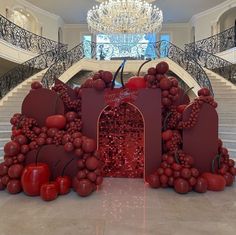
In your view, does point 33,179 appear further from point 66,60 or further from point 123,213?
point 66,60

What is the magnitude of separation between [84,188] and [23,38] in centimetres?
978

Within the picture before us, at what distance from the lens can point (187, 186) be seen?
3201 millimetres

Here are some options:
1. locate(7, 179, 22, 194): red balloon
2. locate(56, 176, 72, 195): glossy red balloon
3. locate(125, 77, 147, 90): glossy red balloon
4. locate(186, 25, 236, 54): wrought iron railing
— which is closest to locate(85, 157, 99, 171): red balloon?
locate(56, 176, 72, 195): glossy red balloon

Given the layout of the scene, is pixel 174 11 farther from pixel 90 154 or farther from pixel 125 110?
pixel 90 154

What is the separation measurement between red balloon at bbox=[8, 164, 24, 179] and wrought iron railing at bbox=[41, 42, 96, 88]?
6.32 meters

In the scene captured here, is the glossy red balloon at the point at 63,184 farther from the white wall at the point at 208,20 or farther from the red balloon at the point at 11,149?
the white wall at the point at 208,20

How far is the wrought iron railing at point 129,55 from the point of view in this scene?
9.58 metres

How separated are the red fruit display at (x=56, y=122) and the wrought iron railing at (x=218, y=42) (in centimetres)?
1016

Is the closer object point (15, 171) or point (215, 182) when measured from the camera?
point (15, 171)

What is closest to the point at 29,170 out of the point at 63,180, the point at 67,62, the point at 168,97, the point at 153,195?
the point at 63,180

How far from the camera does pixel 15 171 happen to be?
3238mm

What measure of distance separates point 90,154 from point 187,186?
1323mm

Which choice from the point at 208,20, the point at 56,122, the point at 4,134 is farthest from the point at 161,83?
the point at 208,20

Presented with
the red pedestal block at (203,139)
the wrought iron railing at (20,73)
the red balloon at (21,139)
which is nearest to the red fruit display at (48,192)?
the red balloon at (21,139)
